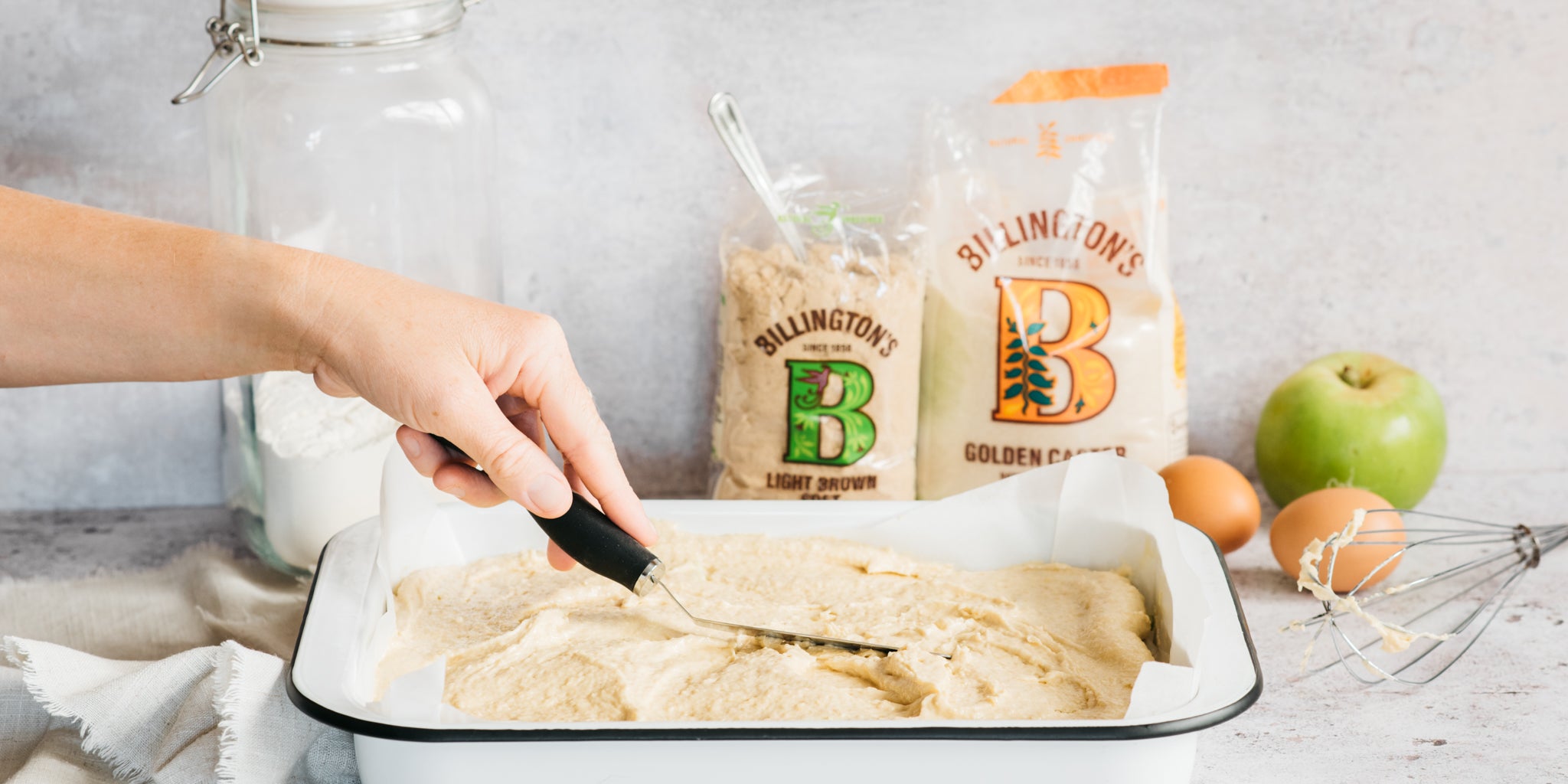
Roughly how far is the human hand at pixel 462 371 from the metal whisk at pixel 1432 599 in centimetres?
53

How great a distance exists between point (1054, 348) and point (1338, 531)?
0.96 ft

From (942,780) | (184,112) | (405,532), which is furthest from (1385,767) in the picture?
(184,112)

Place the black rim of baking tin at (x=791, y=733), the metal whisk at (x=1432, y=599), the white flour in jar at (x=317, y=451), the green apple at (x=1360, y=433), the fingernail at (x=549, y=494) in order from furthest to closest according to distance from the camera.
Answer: the green apple at (x=1360, y=433) < the white flour in jar at (x=317, y=451) < the metal whisk at (x=1432, y=599) < the fingernail at (x=549, y=494) < the black rim of baking tin at (x=791, y=733)

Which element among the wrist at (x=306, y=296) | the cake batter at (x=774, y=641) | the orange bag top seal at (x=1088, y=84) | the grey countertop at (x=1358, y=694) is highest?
the orange bag top seal at (x=1088, y=84)

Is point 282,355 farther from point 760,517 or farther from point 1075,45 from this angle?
point 1075,45

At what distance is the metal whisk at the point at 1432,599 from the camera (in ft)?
3.33

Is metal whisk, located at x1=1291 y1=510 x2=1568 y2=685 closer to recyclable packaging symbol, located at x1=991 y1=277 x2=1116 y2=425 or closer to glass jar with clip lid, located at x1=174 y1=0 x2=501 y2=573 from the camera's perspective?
recyclable packaging symbol, located at x1=991 y1=277 x2=1116 y2=425

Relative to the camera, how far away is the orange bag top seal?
1.18 metres

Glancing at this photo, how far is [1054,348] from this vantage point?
118cm

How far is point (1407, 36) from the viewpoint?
127cm

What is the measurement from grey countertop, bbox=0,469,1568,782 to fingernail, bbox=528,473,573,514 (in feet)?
1.57

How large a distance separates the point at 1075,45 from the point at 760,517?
0.58 metres

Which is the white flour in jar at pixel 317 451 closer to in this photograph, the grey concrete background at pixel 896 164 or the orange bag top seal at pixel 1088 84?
the grey concrete background at pixel 896 164

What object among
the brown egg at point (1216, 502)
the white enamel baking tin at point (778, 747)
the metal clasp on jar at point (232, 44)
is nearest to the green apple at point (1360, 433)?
the brown egg at point (1216, 502)
